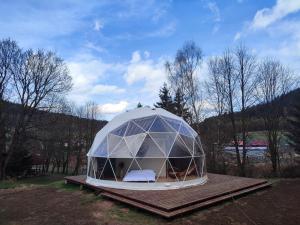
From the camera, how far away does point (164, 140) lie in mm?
10828

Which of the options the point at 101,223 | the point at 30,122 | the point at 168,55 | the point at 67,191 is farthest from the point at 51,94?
the point at 101,223

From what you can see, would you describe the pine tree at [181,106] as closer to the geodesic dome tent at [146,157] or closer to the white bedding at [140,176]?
the geodesic dome tent at [146,157]

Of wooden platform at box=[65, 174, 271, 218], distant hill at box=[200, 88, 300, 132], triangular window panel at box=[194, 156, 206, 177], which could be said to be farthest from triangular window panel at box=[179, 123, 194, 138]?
distant hill at box=[200, 88, 300, 132]

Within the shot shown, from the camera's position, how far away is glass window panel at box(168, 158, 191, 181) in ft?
34.2

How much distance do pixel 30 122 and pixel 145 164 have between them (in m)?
13.3

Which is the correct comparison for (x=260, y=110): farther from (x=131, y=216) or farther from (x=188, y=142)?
(x=131, y=216)

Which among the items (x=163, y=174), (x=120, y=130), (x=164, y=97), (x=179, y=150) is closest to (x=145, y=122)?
(x=120, y=130)

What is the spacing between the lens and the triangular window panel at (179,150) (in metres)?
10.6

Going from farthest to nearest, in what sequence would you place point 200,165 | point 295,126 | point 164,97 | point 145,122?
point 164,97
point 295,126
point 200,165
point 145,122

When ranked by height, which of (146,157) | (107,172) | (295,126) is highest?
(295,126)

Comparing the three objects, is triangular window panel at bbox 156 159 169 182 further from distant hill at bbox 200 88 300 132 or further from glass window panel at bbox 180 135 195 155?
distant hill at bbox 200 88 300 132

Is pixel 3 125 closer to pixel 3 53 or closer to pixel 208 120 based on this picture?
pixel 3 53

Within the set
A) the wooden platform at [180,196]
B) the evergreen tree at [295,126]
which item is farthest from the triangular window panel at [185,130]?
the evergreen tree at [295,126]

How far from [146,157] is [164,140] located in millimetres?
1065
